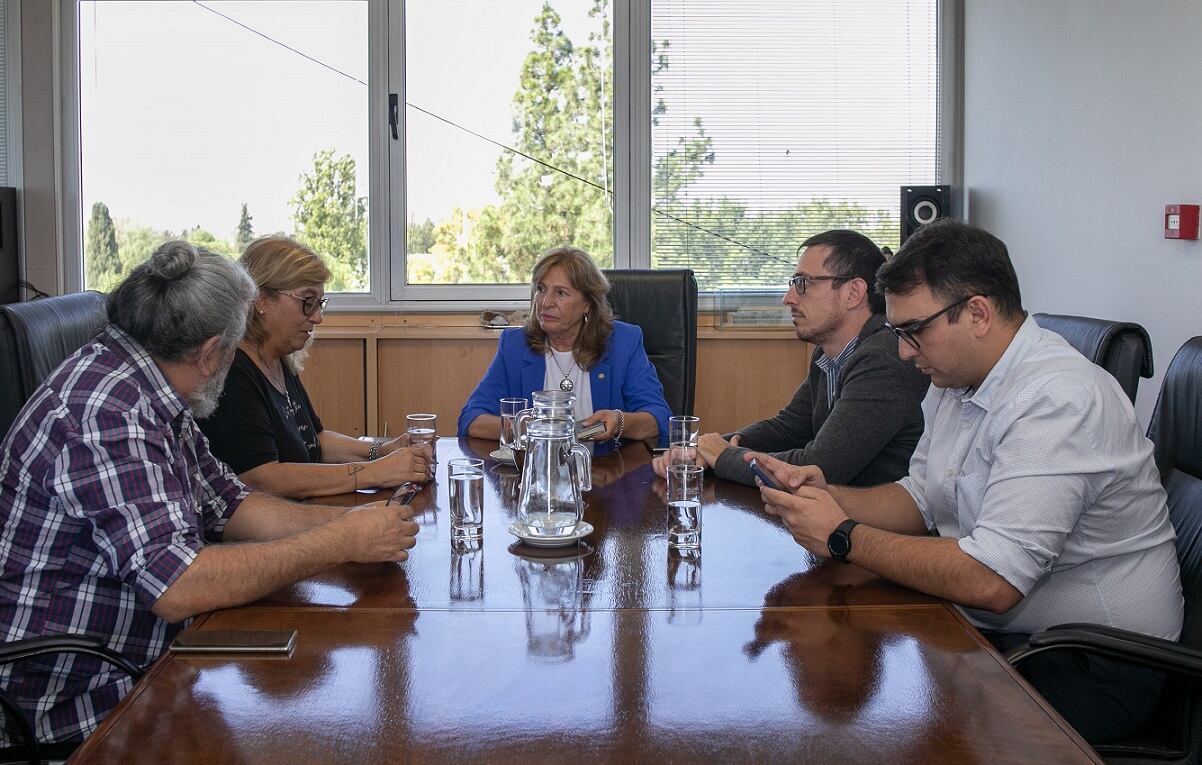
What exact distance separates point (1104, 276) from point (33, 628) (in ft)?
11.4

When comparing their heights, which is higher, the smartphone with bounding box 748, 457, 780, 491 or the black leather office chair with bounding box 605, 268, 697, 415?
the black leather office chair with bounding box 605, 268, 697, 415

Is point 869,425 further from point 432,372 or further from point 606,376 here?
point 432,372

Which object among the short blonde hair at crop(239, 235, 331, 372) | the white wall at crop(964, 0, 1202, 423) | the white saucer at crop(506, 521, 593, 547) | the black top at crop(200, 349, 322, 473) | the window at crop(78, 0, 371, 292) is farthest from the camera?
the window at crop(78, 0, 371, 292)

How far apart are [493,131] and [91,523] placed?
12.4 ft

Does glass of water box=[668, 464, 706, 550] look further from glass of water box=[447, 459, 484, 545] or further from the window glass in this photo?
the window glass

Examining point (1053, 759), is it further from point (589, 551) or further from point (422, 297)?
point (422, 297)

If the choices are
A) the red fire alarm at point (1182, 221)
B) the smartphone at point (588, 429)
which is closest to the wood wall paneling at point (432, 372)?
the smartphone at point (588, 429)

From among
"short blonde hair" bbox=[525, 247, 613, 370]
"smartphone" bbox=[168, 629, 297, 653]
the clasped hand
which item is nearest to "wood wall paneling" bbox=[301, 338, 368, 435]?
"short blonde hair" bbox=[525, 247, 613, 370]

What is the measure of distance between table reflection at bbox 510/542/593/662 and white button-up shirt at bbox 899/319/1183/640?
0.60 meters

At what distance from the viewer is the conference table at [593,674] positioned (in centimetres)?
113

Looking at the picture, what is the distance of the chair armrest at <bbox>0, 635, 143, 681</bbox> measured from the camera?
4.94 ft

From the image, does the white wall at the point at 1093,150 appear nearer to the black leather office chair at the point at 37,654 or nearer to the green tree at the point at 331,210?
the green tree at the point at 331,210

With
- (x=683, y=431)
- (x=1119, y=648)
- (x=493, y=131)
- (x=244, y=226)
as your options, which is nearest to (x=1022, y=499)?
(x=1119, y=648)

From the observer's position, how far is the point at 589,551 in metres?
1.84
